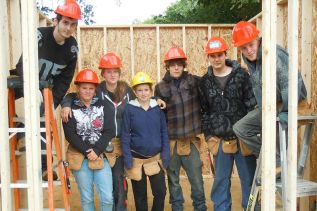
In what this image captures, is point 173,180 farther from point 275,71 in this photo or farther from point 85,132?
point 275,71

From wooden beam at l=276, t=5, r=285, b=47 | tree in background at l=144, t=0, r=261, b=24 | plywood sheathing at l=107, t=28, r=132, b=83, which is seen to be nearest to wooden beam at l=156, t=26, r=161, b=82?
plywood sheathing at l=107, t=28, r=132, b=83

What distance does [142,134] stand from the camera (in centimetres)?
407

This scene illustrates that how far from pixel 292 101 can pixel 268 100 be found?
0.23m

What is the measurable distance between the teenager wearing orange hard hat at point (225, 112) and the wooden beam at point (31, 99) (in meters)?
1.88

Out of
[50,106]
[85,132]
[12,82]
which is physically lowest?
[85,132]

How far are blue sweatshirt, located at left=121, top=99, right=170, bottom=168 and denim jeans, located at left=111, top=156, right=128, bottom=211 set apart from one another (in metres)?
0.16

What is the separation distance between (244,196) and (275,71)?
1716 millimetres

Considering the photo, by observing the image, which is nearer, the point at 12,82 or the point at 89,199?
the point at 12,82

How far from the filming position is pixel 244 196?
425 centimetres

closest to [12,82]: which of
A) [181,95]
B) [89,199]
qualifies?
[89,199]

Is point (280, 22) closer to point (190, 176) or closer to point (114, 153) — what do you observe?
point (190, 176)

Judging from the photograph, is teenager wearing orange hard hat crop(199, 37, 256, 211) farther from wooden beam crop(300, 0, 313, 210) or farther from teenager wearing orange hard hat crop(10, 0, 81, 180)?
teenager wearing orange hard hat crop(10, 0, 81, 180)

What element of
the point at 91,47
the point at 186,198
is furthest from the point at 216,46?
the point at 91,47

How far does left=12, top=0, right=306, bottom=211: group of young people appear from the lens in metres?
3.92
